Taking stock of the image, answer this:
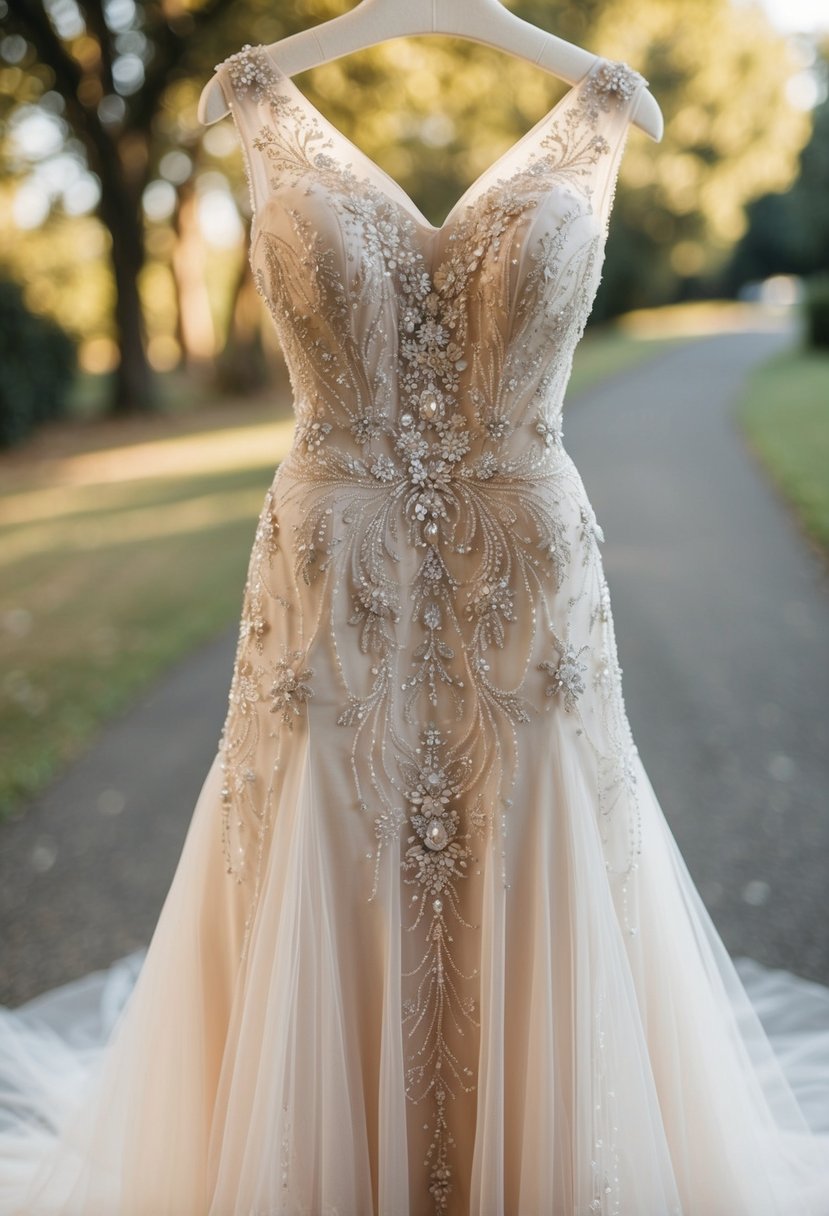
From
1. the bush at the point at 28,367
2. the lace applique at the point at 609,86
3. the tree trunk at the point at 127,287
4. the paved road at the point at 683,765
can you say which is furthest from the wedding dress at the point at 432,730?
the tree trunk at the point at 127,287

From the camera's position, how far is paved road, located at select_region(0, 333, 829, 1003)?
335 cm

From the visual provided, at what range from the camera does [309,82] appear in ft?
44.6

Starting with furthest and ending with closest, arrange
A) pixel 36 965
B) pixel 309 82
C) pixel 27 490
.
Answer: pixel 309 82
pixel 27 490
pixel 36 965

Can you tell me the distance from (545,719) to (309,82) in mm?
14089

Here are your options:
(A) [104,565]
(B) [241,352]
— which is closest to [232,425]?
(B) [241,352]

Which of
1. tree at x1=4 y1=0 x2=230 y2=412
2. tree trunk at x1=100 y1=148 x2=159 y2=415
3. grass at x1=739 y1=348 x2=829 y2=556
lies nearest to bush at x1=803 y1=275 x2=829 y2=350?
grass at x1=739 y1=348 x2=829 y2=556

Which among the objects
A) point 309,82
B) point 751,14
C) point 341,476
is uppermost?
point 751,14

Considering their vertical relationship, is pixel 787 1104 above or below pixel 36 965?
below

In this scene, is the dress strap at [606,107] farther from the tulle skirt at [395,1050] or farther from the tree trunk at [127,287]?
the tree trunk at [127,287]

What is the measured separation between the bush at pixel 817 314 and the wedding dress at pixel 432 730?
1971 centimetres

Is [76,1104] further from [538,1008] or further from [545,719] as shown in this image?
[545,719]

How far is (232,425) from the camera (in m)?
17.3

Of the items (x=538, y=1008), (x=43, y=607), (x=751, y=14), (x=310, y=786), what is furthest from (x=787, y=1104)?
(x=751, y=14)

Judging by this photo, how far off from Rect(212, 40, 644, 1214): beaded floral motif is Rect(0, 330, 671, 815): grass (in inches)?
114
